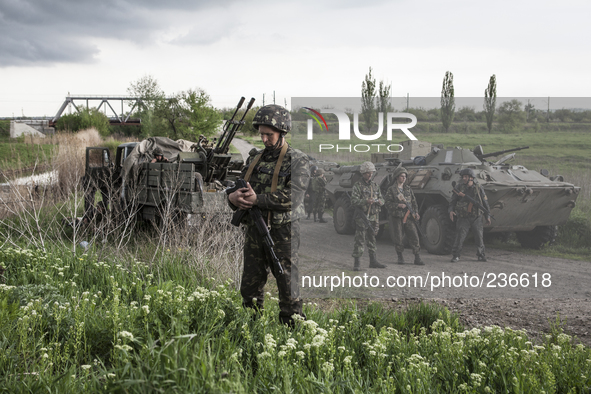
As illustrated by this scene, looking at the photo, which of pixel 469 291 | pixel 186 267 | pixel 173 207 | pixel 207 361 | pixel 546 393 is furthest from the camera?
pixel 173 207

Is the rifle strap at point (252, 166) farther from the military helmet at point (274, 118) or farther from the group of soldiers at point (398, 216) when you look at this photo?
the group of soldiers at point (398, 216)

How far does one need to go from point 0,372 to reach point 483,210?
4.22 metres

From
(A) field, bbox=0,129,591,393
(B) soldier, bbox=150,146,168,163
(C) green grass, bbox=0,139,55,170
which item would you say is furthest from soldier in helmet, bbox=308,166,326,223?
(C) green grass, bbox=0,139,55,170

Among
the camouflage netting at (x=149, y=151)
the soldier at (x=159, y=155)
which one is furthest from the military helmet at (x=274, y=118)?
the soldier at (x=159, y=155)

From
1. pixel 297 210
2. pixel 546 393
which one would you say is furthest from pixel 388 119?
pixel 546 393

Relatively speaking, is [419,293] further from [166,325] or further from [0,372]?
[0,372]

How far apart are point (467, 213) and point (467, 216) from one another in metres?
0.03

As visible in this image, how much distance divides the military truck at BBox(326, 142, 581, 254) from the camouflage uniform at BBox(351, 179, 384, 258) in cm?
7

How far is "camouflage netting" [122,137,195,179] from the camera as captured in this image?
9.84 meters

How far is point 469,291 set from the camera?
4688mm

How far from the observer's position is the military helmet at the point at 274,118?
4230 mm

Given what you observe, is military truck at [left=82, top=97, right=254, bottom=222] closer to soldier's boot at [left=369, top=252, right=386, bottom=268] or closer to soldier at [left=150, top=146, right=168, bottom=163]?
soldier at [left=150, top=146, right=168, bottom=163]

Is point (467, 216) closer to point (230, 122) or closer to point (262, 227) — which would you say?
point (262, 227)

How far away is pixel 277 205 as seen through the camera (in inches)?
162
